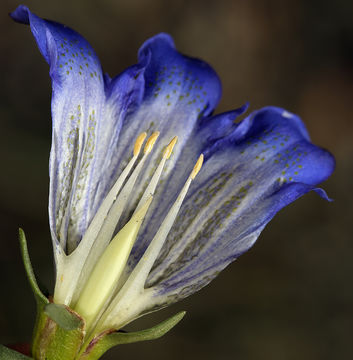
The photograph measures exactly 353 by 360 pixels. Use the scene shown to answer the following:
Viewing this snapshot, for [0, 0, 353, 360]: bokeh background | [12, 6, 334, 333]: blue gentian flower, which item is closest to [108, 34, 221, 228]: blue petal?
[12, 6, 334, 333]: blue gentian flower

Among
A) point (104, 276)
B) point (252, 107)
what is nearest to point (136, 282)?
point (104, 276)

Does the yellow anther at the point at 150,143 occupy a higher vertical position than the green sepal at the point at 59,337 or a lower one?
higher

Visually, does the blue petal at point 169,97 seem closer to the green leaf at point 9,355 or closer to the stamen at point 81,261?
the stamen at point 81,261

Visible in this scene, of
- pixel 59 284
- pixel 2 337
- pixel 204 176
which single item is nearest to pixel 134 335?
pixel 59 284

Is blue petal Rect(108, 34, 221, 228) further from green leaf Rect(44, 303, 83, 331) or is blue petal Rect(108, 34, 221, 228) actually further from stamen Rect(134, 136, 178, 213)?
green leaf Rect(44, 303, 83, 331)

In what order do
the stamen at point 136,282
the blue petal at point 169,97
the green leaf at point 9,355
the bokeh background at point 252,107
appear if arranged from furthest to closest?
the bokeh background at point 252,107 → the blue petal at point 169,97 → the stamen at point 136,282 → the green leaf at point 9,355

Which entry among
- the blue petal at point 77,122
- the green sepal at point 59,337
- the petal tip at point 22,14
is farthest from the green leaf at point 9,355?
the petal tip at point 22,14

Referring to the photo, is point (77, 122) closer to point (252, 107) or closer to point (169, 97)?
point (169, 97)
